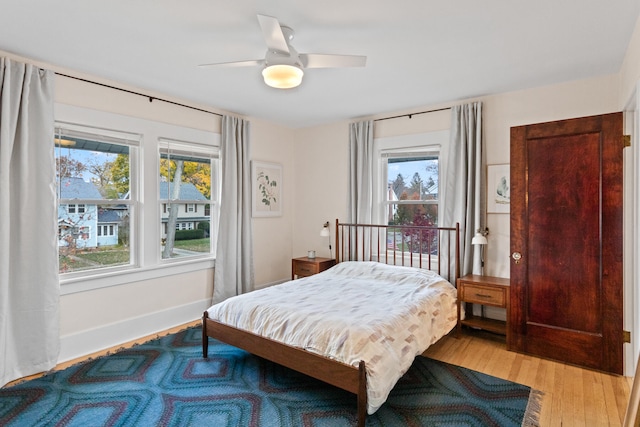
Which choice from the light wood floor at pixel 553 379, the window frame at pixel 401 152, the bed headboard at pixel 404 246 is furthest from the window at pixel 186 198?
the light wood floor at pixel 553 379

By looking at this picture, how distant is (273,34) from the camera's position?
1977 mm

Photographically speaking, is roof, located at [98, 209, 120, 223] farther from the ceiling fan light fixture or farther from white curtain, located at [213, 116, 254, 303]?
the ceiling fan light fixture

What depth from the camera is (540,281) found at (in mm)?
3008

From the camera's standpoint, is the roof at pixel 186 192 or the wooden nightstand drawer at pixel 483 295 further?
the roof at pixel 186 192

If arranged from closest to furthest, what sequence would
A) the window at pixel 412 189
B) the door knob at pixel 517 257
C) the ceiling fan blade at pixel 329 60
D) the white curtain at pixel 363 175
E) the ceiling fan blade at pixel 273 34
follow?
the ceiling fan blade at pixel 273 34
the ceiling fan blade at pixel 329 60
the door knob at pixel 517 257
the window at pixel 412 189
the white curtain at pixel 363 175

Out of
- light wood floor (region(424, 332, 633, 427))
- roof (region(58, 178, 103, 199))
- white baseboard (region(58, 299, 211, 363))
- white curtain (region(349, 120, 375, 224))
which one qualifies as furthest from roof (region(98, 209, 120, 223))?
light wood floor (region(424, 332, 633, 427))

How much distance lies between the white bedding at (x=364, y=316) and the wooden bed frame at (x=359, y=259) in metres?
0.05

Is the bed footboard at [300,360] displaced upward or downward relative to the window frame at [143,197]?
downward

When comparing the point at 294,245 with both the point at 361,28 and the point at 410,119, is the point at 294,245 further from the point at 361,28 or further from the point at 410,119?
the point at 361,28

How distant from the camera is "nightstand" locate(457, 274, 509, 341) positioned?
10.4ft

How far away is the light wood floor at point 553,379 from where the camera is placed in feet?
7.04

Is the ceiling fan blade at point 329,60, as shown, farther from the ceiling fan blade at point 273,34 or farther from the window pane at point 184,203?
the window pane at point 184,203

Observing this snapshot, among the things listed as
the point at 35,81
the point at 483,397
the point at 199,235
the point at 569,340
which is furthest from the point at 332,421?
the point at 35,81

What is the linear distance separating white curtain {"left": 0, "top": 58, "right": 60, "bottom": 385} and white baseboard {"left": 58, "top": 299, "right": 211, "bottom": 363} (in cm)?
18
